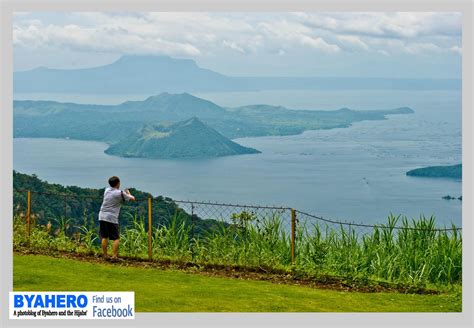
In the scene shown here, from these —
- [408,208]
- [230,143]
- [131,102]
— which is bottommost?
[408,208]

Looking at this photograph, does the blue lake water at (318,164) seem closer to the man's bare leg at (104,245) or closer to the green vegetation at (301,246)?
the green vegetation at (301,246)

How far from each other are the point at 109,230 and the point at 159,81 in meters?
97.1

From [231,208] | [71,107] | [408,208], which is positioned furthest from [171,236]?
[71,107]

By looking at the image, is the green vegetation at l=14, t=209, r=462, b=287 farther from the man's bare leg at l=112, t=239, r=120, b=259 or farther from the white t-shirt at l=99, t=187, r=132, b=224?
the white t-shirt at l=99, t=187, r=132, b=224

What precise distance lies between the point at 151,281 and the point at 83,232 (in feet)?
9.24

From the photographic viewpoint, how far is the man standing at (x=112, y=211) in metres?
10.7

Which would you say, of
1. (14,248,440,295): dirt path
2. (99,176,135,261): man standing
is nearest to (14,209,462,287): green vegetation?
(14,248,440,295): dirt path

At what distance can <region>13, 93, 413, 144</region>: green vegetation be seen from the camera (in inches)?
3002

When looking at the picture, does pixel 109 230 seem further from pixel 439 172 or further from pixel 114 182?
pixel 439 172

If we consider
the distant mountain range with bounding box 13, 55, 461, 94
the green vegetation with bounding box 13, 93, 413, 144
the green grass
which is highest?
the distant mountain range with bounding box 13, 55, 461, 94

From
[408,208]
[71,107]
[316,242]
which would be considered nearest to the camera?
[316,242]

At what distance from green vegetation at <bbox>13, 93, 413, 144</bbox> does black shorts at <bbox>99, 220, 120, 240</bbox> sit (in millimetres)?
60826

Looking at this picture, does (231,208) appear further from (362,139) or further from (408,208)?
(362,139)

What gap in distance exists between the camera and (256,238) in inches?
446
